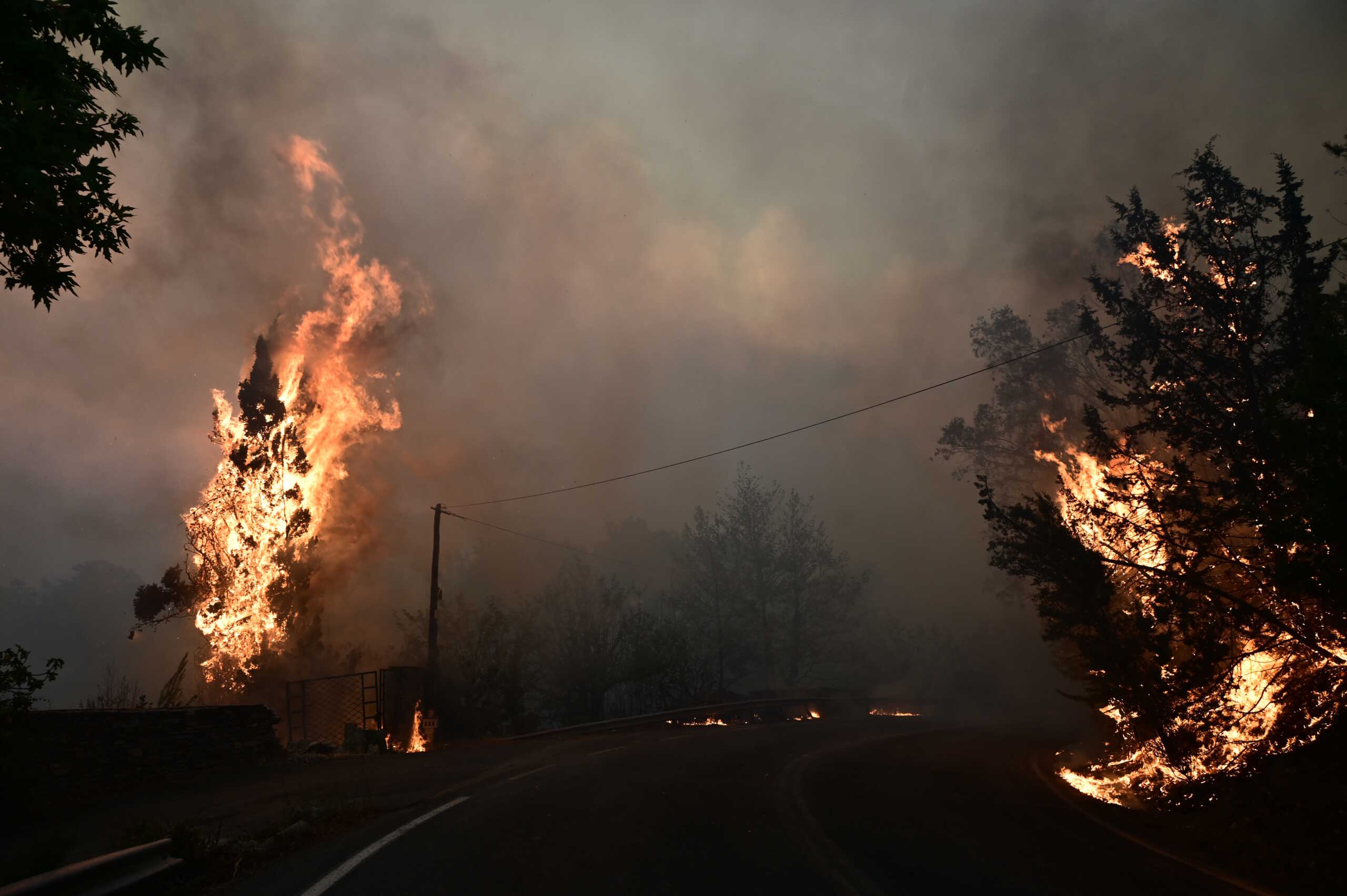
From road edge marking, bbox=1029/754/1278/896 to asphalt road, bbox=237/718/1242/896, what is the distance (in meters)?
0.13

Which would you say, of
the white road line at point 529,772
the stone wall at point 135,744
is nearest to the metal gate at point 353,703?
the stone wall at point 135,744

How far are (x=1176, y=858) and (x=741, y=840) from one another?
14.6 feet

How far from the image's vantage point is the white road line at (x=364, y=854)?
5973 millimetres

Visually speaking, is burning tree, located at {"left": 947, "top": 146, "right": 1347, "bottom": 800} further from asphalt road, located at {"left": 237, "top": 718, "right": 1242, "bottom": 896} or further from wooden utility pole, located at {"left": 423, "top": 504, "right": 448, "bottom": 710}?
wooden utility pole, located at {"left": 423, "top": 504, "right": 448, "bottom": 710}

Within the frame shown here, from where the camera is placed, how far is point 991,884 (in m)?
6.51

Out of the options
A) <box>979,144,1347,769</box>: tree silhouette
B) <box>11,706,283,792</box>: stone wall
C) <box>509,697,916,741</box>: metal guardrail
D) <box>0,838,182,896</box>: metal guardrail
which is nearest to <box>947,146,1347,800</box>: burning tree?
<box>979,144,1347,769</box>: tree silhouette

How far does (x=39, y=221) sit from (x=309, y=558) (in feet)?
107

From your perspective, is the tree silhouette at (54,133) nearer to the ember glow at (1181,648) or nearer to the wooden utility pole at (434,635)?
the ember glow at (1181,648)

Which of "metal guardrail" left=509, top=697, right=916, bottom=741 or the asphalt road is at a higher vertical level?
"metal guardrail" left=509, top=697, right=916, bottom=741

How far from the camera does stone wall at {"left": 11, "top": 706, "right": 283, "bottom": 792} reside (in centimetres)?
1175

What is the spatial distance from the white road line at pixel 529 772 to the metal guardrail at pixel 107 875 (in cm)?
594

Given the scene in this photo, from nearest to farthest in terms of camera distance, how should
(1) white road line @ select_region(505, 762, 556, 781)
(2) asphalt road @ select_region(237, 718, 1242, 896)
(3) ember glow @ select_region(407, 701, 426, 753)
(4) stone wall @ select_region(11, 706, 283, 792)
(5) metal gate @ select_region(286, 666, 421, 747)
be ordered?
(2) asphalt road @ select_region(237, 718, 1242, 896) < (4) stone wall @ select_region(11, 706, 283, 792) < (1) white road line @ select_region(505, 762, 556, 781) < (3) ember glow @ select_region(407, 701, 426, 753) < (5) metal gate @ select_region(286, 666, 421, 747)

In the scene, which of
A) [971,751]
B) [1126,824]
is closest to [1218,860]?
[1126,824]

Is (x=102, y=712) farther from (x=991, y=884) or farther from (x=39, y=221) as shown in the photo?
(x=991, y=884)
